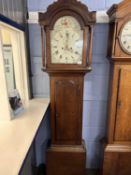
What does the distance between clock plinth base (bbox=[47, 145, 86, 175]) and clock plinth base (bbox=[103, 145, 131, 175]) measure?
24cm

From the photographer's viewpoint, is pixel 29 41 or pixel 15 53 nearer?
pixel 15 53

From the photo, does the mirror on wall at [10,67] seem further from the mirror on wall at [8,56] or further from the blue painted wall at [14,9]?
the blue painted wall at [14,9]

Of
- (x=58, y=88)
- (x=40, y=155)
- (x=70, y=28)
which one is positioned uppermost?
(x=70, y=28)

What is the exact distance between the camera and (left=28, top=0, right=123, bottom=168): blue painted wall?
5.37ft

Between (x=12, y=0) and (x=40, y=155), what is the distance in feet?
5.67

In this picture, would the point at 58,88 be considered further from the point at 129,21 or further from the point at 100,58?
the point at 129,21

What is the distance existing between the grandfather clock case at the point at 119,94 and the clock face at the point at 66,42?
1.00 feet

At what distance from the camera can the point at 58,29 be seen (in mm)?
1432

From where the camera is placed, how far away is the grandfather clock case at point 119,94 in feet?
4.51

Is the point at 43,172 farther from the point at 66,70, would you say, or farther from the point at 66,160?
the point at 66,70

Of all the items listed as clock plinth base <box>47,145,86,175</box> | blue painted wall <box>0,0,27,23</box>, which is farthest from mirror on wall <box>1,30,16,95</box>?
clock plinth base <box>47,145,86,175</box>

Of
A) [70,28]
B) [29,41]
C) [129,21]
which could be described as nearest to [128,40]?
[129,21]

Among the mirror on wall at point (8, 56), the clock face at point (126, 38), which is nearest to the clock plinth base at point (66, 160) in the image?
the mirror on wall at point (8, 56)

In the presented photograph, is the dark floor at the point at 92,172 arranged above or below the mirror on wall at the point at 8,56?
below
